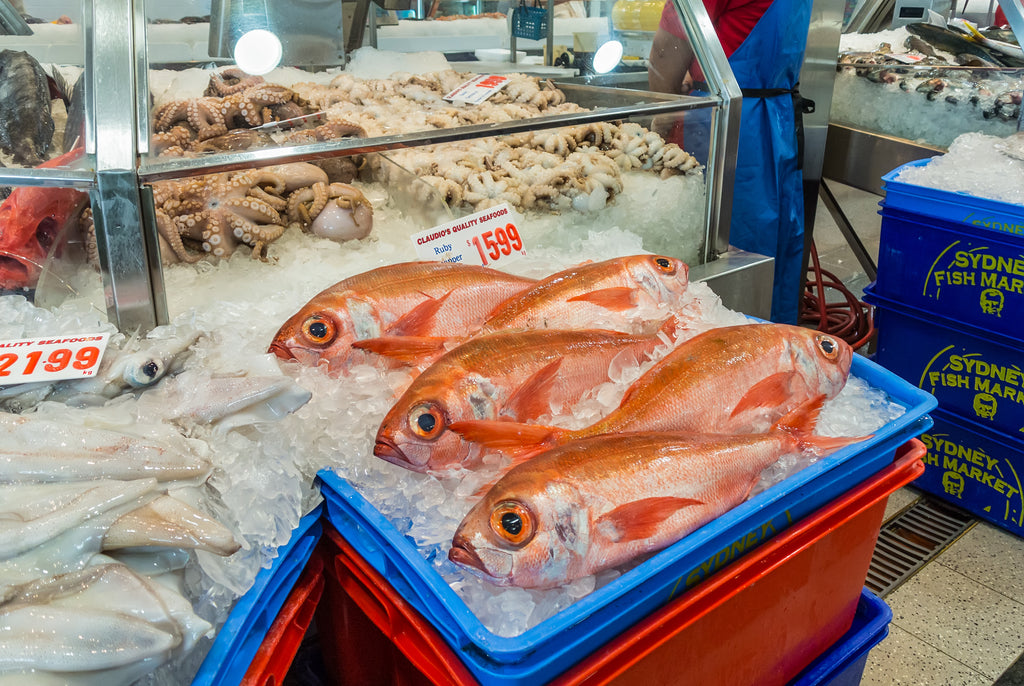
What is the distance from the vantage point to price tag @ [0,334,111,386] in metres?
1.21

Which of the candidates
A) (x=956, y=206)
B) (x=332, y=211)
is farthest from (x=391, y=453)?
(x=956, y=206)

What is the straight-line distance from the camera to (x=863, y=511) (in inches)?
50.5

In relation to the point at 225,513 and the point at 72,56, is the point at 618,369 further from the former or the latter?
the point at 72,56

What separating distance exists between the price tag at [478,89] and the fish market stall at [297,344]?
0.09m

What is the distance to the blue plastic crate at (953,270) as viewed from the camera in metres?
2.46

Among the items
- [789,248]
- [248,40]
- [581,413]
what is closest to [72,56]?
[248,40]

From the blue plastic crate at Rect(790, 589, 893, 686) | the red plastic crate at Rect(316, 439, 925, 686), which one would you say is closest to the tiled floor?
the blue plastic crate at Rect(790, 589, 893, 686)

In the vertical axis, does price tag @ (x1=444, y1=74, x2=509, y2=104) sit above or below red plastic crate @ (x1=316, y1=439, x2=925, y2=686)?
above

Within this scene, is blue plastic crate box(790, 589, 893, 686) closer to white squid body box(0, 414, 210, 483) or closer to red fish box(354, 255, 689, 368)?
red fish box(354, 255, 689, 368)

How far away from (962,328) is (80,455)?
2793mm

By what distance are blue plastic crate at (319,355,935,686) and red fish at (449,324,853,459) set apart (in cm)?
15

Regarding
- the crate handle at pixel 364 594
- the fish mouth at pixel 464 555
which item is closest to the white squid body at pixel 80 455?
the crate handle at pixel 364 594

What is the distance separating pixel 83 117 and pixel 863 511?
1688mm

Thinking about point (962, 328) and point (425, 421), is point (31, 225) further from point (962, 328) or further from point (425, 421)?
point (962, 328)
